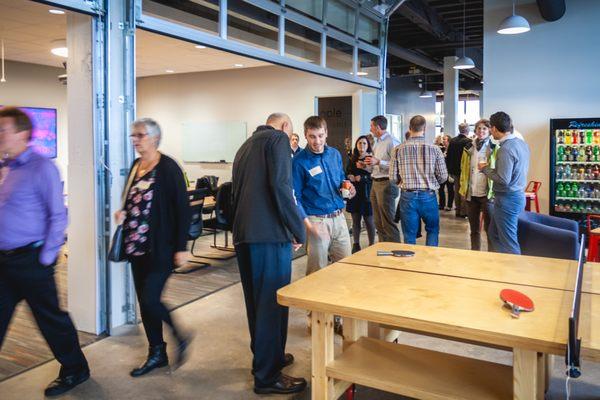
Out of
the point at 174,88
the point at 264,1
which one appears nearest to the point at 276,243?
the point at 264,1

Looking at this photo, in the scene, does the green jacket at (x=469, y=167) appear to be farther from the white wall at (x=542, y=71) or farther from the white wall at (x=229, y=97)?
the white wall at (x=229, y=97)

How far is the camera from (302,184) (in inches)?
142

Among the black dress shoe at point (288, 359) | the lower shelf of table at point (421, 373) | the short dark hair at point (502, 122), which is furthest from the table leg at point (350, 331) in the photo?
the short dark hair at point (502, 122)

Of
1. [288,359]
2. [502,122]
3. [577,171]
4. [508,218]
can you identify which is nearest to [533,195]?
[577,171]

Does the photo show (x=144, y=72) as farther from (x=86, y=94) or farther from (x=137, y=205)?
(x=137, y=205)

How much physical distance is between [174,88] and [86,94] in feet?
24.8

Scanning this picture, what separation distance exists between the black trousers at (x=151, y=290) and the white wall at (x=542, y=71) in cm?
646

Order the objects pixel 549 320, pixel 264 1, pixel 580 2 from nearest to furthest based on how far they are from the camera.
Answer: pixel 549 320, pixel 264 1, pixel 580 2

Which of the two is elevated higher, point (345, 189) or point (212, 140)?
point (212, 140)

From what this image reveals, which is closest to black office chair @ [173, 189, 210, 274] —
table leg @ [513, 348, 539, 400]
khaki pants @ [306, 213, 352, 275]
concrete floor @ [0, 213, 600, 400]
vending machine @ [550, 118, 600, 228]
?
concrete floor @ [0, 213, 600, 400]

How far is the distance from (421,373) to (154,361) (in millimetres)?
1746

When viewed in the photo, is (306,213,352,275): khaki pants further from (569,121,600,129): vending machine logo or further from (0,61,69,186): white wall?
(0,61,69,186): white wall

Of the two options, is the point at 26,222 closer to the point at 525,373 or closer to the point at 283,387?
the point at 283,387

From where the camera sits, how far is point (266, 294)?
2.79 m
